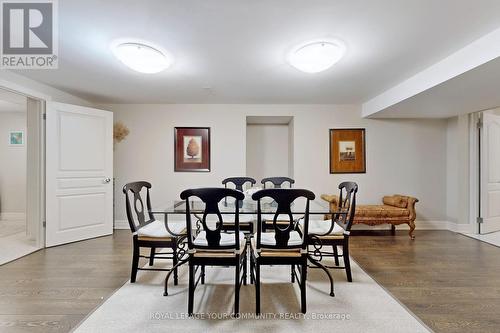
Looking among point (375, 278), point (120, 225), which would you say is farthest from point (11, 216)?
point (375, 278)

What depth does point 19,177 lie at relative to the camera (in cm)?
511

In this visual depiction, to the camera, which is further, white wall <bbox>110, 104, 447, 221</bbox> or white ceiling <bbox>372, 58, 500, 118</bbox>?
white wall <bbox>110, 104, 447, 221</bbox>

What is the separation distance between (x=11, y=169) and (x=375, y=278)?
263 inches

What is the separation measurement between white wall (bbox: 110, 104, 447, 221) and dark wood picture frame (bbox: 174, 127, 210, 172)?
0.10 m

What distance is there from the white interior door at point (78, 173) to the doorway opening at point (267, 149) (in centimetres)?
251

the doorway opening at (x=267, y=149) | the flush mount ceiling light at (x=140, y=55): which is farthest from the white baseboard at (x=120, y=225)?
the flush mount ceiling light at (x=140, y=55)

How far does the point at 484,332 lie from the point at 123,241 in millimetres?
4036

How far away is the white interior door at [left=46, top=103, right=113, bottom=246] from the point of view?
140 inches

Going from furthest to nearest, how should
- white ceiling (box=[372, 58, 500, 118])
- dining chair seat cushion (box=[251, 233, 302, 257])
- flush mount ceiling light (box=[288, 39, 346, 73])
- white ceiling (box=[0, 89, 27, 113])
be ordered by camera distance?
white ceiling (box=[0, 89, 27, 113]), white ceiling (box=[372, 58, 500, 118]), flush mount ceiling light (box=[288, 39, 346, 73]), dining chair seat cushion (box=[251, 233, 302, 257])

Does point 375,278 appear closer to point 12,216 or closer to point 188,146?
point 188,146

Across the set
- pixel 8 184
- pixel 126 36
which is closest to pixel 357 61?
pixel 126 36

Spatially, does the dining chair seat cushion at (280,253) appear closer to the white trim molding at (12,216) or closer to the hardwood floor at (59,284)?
the hardwood floor at (59,284)

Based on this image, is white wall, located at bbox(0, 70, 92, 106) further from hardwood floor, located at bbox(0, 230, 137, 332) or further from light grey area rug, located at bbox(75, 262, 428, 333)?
light grey area rug, located at bbox(75, 262, 428, 333)

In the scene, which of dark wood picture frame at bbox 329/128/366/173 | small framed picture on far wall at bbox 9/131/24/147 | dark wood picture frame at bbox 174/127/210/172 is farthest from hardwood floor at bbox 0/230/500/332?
small framed picture on far wall at bbox 9/131/24/147
